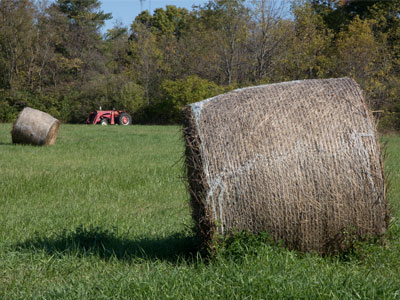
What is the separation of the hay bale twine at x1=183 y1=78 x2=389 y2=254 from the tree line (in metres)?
28.1

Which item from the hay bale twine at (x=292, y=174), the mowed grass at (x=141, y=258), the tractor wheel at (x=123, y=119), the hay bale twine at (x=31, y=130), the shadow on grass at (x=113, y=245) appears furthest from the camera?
the tractor wheel at (x=123, y=119)

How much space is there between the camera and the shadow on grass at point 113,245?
4945 millimetres

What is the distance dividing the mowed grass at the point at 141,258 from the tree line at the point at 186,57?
2683 cm

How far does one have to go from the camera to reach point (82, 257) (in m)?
4.87

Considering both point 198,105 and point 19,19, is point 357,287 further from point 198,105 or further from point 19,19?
point 19,19

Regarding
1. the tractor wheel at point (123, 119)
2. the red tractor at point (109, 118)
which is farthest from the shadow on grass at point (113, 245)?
the red tractor at point (109, 118)

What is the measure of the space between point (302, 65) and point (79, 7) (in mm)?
28803

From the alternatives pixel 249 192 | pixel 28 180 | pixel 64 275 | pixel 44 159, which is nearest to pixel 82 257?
pixel 64 275

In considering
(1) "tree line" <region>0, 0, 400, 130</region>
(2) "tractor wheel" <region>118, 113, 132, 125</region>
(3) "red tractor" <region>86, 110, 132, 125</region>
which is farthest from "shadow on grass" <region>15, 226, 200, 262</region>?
(3) "red tractor" <region>86, 110, 132, 125</region>

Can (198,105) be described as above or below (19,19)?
below

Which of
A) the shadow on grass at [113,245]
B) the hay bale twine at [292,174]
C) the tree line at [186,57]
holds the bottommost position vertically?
the shadow on grass at [113,245]

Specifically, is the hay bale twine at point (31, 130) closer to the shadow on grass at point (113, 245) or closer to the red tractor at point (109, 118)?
the shadow on grass at point (113, 245)

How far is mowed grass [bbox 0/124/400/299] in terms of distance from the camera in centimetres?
374

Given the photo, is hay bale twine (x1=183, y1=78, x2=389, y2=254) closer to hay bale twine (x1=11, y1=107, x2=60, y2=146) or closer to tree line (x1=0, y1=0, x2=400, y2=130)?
hay bale twine (x1=11, y1=107, x2=60, y2=146)
